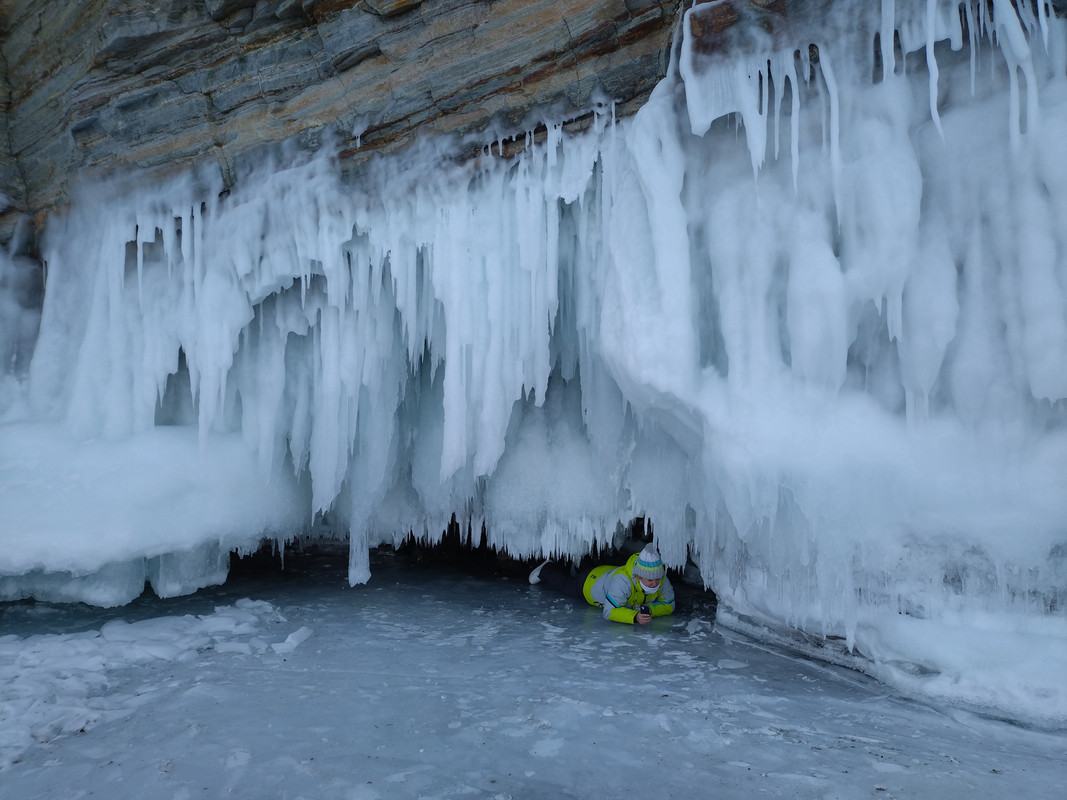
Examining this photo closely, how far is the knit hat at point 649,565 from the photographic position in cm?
561

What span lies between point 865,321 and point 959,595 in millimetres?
1731

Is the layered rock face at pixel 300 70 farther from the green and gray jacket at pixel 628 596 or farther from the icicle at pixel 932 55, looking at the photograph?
the green and gray jacket at pixel 628 596

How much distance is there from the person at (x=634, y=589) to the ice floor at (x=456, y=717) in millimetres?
175

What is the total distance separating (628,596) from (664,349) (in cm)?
244

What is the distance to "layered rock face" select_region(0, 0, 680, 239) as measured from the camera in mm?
4805

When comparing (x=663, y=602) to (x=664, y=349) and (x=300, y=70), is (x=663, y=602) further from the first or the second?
(x=300, y=70)

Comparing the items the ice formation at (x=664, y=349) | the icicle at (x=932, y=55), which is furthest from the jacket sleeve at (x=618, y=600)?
the icicle at (x=932, y=55)

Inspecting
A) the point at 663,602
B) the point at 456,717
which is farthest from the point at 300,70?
the point at 663,602

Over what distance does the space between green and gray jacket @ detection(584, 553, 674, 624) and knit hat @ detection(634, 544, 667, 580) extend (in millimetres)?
103

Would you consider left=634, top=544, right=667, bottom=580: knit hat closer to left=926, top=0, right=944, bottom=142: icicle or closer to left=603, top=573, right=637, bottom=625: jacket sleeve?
left=603, top=573, right=637, bottom=625: jacket sleeve

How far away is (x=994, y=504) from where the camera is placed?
3.84 metres

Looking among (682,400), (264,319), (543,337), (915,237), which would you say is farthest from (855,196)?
(264,319)

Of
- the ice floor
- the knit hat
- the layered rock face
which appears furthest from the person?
the layered rock face

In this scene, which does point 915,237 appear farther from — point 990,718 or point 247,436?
point 247,436
